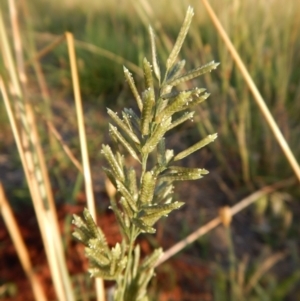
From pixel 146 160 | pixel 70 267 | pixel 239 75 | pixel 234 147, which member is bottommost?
pixel 146 160

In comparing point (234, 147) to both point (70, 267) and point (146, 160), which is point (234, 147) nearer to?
point (70, 267)

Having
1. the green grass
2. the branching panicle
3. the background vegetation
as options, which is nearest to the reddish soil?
the background vegetation

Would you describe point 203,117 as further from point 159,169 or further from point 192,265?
point 159,169

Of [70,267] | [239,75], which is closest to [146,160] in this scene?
[70,267]

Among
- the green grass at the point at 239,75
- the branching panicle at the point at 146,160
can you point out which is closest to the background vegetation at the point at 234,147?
the green grass at the point at 239,75

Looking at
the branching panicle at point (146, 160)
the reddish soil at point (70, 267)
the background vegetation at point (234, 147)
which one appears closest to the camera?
the branching panicle at point (146, 160)

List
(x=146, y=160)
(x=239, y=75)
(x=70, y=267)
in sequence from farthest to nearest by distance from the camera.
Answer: (x=239, y=75)
(x=70, y=267)
(x=146, y=160)

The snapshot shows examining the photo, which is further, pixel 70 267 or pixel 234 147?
pixel 234 147

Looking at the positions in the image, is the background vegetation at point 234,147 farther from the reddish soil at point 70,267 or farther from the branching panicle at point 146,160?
the branching panicle at point 146,160

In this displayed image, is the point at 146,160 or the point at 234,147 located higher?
the point at 234,147

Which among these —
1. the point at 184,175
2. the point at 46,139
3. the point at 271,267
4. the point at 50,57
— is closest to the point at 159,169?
the point at 184,175

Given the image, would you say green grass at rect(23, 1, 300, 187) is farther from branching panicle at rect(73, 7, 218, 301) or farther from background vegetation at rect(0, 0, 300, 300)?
branching panicle at rect(73, 7, 218, 301)
